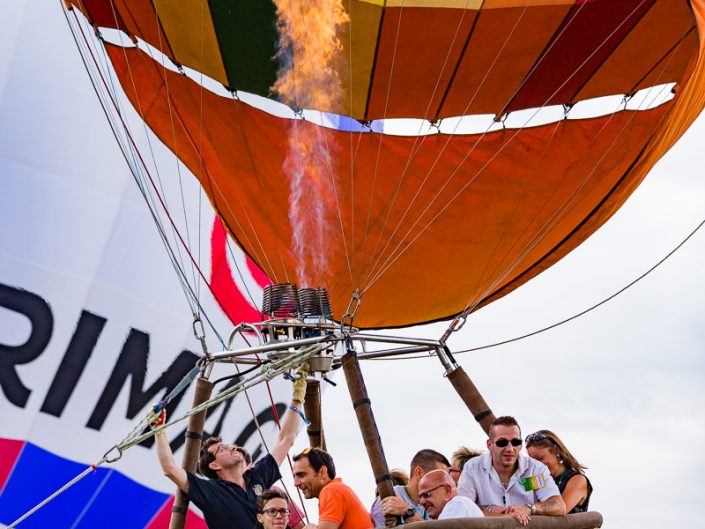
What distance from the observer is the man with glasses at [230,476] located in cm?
471

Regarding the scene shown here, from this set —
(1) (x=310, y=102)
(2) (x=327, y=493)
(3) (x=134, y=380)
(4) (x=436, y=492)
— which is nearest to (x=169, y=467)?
(2) (x=327, y=493)

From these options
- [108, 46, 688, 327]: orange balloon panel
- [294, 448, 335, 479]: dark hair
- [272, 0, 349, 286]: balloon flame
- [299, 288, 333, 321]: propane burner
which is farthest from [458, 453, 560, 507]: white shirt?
[108, 46, 688, 327]: orange balloon panel

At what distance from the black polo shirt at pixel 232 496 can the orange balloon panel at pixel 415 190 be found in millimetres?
1985

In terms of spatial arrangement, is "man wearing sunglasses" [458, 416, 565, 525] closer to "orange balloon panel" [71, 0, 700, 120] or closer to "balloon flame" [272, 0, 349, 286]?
"balloon flame" [272, 0, 349, 286]

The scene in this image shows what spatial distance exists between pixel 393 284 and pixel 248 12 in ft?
5.93

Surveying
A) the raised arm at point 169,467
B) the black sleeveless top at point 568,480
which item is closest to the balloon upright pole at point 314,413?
the raised arm at point 169,467

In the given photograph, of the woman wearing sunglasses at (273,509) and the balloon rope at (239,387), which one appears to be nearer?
the woman wearing sunglasses at (273,509)

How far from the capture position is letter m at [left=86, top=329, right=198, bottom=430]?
337 inches

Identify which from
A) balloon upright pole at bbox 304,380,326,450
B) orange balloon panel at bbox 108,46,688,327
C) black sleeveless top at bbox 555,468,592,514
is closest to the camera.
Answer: black sleeveless top at bbox 555,468,592,514

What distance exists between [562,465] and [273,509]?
3.49ft

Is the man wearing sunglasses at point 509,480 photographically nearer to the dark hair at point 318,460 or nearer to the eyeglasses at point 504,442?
the eyeglasses at point 504,442

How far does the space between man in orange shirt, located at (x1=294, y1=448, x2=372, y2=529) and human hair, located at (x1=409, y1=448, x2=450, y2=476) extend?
0.77ft

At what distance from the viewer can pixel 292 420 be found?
16.4ft

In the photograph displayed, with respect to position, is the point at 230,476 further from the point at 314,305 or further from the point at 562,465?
the point at 562,465
